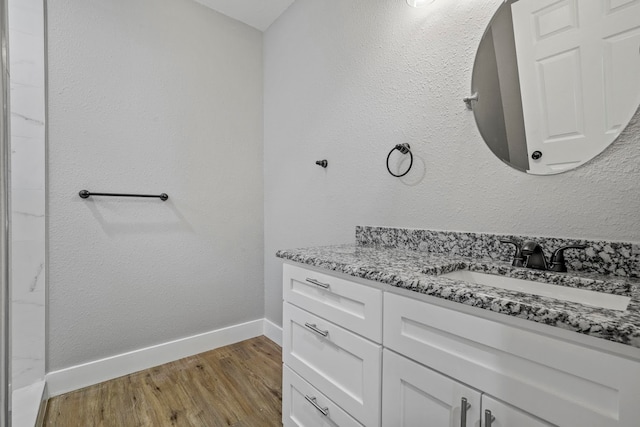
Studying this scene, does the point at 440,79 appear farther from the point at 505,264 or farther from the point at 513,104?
the point at 505,264

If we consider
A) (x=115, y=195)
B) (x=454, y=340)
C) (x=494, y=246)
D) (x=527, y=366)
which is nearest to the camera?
(x=527, y=366)

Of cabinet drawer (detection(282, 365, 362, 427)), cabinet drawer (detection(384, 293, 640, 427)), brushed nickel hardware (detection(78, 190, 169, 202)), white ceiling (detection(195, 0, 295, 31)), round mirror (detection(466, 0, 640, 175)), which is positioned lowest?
cabinet drawer (detection(282, 365, 362, 427))

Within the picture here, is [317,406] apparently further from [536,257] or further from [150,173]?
[150,173]

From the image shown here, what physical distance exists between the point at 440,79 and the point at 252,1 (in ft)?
5.06

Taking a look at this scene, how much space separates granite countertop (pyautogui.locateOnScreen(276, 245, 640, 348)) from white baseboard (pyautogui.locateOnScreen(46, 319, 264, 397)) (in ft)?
4.18

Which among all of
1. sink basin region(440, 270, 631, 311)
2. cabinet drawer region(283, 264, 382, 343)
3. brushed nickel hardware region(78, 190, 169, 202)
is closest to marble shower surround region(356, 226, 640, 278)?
sink basin region(440, 270, 631, 311)

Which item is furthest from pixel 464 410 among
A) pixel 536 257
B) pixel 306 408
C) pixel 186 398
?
pixel 186 398

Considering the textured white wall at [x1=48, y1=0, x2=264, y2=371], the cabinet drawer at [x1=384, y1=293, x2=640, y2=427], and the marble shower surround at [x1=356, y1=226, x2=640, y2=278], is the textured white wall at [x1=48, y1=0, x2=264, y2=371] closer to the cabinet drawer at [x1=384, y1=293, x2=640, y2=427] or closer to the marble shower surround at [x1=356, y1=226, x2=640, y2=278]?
the marble shower surround at [x1=356, y1=226, x2=640, y2=278]

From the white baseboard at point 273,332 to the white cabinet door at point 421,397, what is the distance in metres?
1.46

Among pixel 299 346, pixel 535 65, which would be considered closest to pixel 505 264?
pixel 535 65

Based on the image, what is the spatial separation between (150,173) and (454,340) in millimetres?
1908

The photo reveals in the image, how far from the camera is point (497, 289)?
0.72m

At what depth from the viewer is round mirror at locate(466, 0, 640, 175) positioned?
862 millimetres

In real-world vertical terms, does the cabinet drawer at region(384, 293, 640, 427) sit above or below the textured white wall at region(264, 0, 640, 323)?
below
